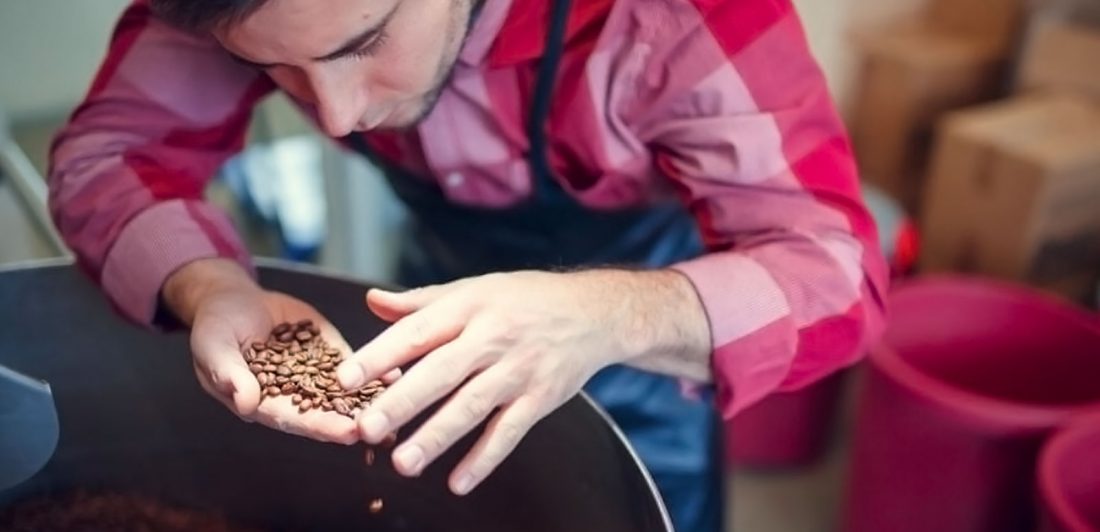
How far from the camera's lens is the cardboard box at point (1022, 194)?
1.49 m

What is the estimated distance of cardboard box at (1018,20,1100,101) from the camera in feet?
5.27

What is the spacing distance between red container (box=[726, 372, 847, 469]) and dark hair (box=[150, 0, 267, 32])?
0.96 meters

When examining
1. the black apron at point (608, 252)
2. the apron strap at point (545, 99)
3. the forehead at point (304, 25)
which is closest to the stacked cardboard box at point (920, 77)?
the black apron at point (608, 252)

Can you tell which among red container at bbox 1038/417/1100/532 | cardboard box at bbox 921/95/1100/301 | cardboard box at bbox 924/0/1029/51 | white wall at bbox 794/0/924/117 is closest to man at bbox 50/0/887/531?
red container at bbox 1038/417/1100/532

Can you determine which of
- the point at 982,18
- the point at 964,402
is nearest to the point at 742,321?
the point at 964,402

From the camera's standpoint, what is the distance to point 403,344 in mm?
604

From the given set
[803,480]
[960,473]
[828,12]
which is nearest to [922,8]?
[828,12]

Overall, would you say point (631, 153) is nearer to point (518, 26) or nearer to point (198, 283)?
point (518, 26)

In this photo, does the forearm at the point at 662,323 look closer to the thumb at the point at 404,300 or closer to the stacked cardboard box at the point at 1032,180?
the thumb at the point at 404,300

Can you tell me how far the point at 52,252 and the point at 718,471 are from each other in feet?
2.28

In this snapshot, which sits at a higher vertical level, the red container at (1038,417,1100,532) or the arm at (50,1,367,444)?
the arm at (50,1,367,444)

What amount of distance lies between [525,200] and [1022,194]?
0.85 m

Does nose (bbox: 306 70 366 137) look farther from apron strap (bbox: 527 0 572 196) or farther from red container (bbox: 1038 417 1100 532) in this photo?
red container (bbox: 1038 417 1100 532)

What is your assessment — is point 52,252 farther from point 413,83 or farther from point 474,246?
point 413,83
